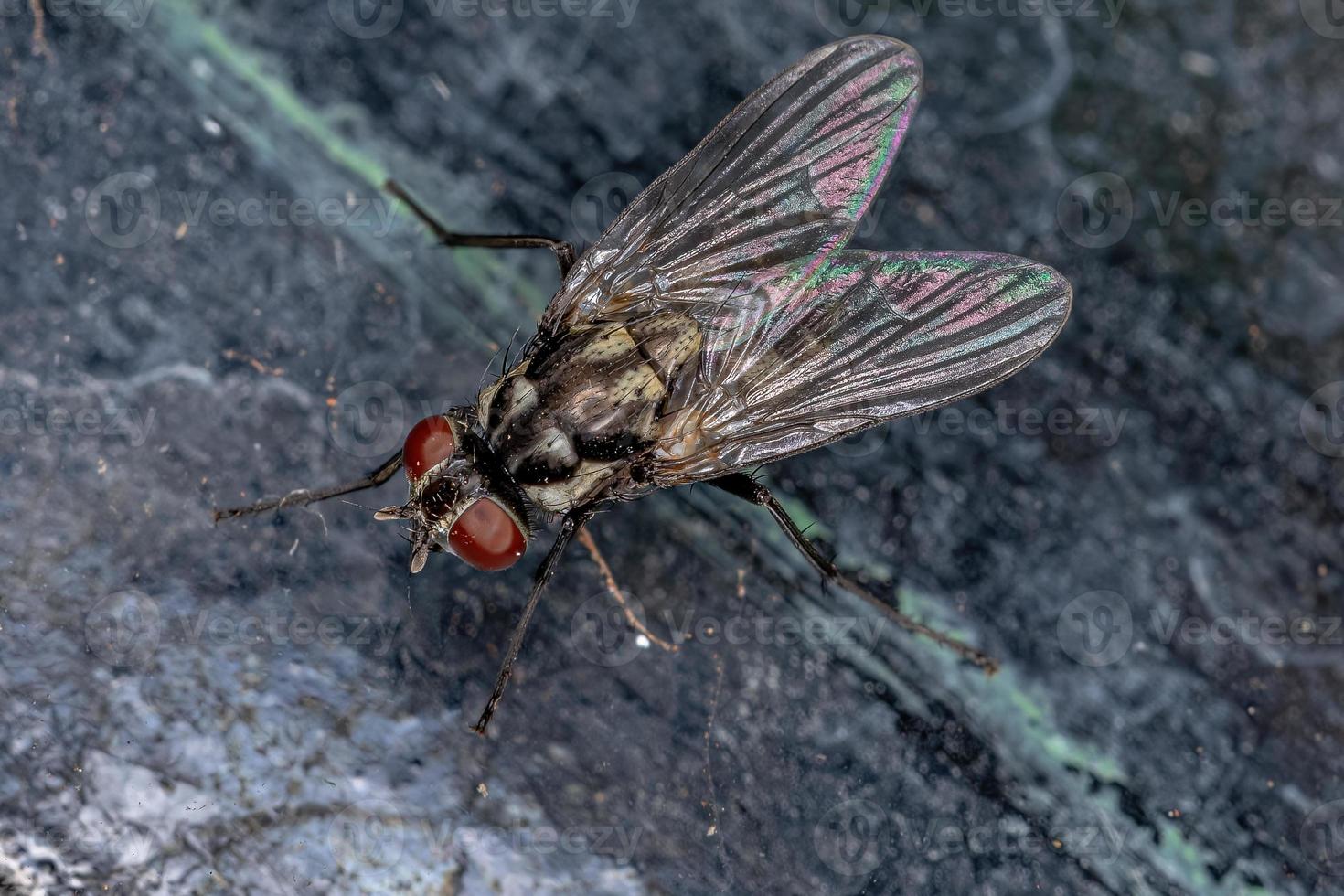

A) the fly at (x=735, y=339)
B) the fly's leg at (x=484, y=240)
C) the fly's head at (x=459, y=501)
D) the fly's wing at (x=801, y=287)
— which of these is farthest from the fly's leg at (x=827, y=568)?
the fly's leg at (x=484, y=240)

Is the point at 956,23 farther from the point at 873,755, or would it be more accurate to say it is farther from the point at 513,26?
the point at 873,755

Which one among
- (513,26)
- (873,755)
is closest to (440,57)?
(513,26)

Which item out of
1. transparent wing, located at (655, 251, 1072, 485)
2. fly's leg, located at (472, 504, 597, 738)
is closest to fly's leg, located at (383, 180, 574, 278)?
transparent wing, located at (655, 251, 1072, 485)

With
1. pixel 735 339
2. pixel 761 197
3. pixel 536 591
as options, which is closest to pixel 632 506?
pixel 536 591

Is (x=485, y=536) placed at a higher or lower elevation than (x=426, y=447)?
lower

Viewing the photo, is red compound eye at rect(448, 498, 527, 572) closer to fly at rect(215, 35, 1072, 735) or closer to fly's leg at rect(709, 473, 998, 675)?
fly at rect(215, 35, 1072, 735)

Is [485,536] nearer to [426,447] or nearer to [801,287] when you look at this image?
[426,447]
